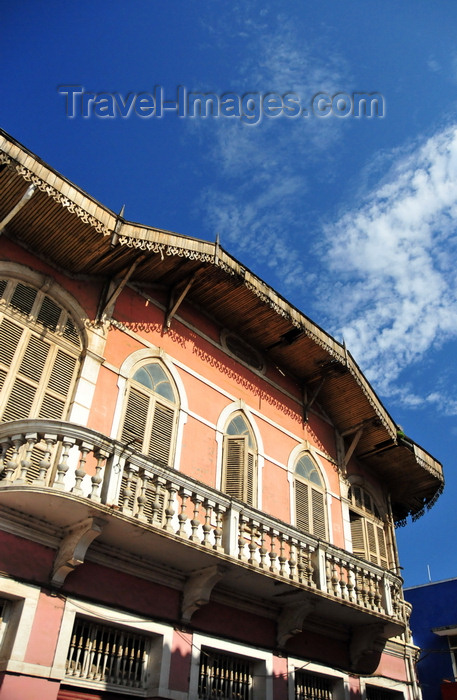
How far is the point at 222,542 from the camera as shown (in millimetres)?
9602

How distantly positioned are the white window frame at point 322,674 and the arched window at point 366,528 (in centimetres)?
326

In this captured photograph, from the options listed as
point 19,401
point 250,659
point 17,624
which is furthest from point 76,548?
point 250,659

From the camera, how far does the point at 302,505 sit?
13312mm

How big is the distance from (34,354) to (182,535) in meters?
3.78

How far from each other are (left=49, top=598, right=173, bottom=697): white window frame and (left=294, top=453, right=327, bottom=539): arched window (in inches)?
176

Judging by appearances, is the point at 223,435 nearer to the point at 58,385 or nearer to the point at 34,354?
the point at 58,385

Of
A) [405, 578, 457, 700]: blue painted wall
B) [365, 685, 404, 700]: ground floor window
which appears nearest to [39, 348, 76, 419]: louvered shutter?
[365, 685, 404, 700]: ground floor window

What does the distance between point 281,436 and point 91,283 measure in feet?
17.8

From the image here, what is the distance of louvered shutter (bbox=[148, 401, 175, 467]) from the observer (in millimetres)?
10922

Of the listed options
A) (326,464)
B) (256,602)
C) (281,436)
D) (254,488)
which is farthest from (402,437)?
(256,602)

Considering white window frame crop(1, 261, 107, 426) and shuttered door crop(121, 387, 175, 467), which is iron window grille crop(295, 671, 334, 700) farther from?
white window frame crop(1, 261, 107, 426)

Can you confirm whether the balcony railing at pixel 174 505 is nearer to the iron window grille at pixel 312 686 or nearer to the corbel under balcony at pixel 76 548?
the corbel under balcony at pixel 76 548

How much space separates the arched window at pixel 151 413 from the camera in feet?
35.3

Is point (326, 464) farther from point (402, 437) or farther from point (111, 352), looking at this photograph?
point (111, 352)
